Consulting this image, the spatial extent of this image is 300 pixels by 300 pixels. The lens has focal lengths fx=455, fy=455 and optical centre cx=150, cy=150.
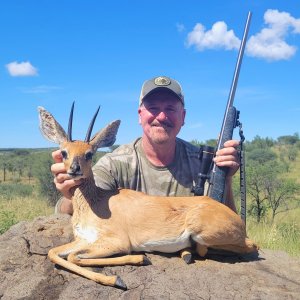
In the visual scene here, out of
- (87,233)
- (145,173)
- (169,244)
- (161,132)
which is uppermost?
(161,132)

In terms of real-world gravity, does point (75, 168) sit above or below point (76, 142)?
below

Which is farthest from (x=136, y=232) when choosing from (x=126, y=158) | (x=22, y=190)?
(x=22, y=190)

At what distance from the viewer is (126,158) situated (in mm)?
8250

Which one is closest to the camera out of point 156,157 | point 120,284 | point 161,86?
point 120,284

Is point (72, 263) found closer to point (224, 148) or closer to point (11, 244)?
point (11, 244)

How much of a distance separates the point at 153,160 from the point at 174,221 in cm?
278

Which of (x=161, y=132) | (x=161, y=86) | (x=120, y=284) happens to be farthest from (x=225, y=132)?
(x=120, y=284)

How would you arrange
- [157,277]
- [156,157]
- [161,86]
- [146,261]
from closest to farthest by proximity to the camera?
[157,277], [146,261], [161,86], [156,157]

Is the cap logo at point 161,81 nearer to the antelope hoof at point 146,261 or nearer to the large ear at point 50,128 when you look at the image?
the large ear at point 50,128

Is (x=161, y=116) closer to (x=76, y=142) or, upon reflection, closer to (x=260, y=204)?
(x=76, y=142)

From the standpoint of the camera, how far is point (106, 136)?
6262mm

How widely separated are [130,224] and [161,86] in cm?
300

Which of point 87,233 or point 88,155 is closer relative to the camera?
point 87,233

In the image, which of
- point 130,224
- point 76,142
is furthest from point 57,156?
point 130,224
